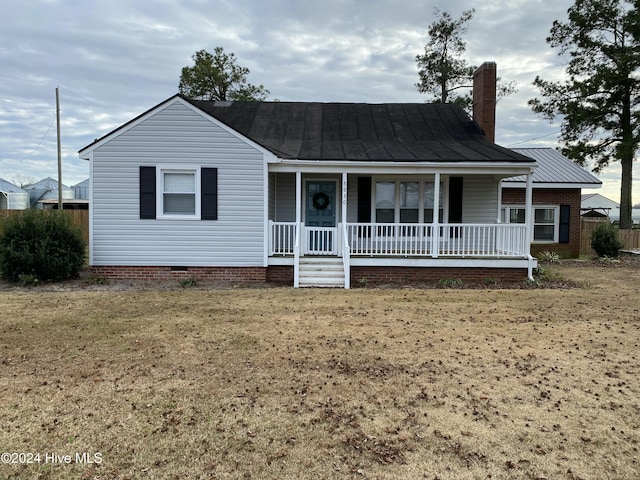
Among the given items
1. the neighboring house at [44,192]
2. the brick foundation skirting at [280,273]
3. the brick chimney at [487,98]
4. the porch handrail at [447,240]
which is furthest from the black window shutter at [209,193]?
the neighboring house at [44,192]

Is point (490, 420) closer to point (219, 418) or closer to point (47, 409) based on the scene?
point (219, 418)

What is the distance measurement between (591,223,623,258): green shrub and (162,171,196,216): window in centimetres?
1526

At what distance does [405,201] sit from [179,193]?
6180 mm

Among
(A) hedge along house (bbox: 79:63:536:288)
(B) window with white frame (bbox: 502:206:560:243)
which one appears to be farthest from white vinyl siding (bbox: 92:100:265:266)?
(B) window with white frame (bbox: 502:206:560:243)

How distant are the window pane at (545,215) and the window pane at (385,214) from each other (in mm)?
8489

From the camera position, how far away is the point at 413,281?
1115cm

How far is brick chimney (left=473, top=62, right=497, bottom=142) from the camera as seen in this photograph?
13.9 meters

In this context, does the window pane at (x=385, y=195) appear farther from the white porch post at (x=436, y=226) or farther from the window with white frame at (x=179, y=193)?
the window with white frame at (x=179, y=193)

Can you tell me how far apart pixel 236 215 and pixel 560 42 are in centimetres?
2030

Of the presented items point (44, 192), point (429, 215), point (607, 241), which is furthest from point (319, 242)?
point (44, 192)

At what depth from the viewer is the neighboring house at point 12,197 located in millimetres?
40516

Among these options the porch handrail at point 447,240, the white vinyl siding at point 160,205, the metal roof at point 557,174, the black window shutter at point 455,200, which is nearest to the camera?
the white vinyl siding at point 160,205

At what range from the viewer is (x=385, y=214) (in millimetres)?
12906

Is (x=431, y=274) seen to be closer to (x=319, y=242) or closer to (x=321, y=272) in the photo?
(x=321, y=272)
